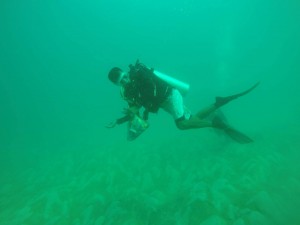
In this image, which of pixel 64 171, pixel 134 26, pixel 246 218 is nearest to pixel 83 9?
pixel 134 26

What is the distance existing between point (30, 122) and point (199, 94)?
1882 centimetres

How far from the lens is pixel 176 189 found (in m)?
6.65

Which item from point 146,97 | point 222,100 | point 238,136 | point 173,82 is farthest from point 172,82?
point 238,136

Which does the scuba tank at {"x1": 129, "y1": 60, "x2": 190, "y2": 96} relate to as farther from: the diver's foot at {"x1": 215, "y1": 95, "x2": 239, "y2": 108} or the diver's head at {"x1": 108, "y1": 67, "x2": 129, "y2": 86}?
the diver's foot at {"x1": 215, "y1": 95, "x2": 239, "y2": 108}

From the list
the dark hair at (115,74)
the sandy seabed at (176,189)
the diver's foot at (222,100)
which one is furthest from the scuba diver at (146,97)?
the sandy seabed at (176,189)

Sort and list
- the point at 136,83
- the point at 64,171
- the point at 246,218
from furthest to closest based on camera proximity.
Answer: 1. the point at 64,171
2. the point at 136,83
3. the point at 246,218

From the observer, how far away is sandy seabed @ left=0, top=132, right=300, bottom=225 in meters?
5.13

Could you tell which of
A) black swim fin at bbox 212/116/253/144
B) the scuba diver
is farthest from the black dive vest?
black swim fin at bbox 212/116/253/144

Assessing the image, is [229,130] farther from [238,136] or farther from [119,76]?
[119,76]

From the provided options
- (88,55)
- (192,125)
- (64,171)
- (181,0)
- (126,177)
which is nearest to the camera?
(192,125)

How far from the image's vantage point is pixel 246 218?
15.5 feet

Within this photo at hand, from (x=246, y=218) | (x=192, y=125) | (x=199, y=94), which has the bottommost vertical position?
(x=246, y=218)

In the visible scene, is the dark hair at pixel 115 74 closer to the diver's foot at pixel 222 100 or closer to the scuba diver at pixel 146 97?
the scuba diver at pixel 146 97

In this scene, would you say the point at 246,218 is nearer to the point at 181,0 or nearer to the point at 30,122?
the point at 30,122
